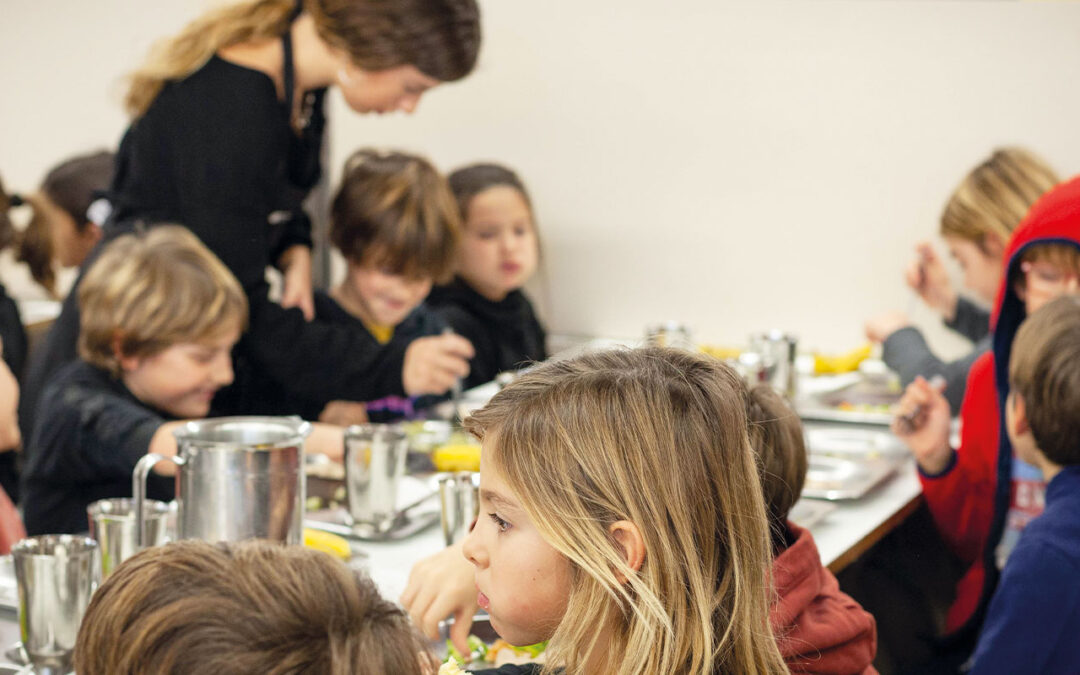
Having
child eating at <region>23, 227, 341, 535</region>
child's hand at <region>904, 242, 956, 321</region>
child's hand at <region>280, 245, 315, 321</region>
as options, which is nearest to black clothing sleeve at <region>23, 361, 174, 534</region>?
child eating at <region>23, 227, 341, 535</region>

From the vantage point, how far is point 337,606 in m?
0.75

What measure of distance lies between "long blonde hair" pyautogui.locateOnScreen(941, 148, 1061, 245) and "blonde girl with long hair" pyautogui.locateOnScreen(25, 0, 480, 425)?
1.28m

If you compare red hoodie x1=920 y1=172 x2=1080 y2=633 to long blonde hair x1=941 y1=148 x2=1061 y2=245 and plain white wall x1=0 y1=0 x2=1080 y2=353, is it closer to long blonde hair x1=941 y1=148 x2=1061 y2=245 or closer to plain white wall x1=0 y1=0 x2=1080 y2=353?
long blonde hair x1=941 y1=148 x2=1061 y2=245

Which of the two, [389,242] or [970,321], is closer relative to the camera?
[389,242]

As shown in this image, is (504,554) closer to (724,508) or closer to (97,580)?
(724,508)

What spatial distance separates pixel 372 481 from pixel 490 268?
1722 mm

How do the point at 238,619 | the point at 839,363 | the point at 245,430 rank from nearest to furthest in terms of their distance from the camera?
the point at 238,619
the point at 245,430
the point at 839,363

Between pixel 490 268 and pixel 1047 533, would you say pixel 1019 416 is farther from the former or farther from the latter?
pixel 490 268

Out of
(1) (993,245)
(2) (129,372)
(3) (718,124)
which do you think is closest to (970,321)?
(1) (993,245)

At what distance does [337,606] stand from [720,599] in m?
0.39

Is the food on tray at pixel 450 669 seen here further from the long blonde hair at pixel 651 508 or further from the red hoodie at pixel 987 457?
the red hoodie at pixel 987 457

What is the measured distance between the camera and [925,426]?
2223 millimetres

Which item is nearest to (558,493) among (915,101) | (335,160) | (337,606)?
(337,606)

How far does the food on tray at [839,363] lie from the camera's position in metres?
3.06
